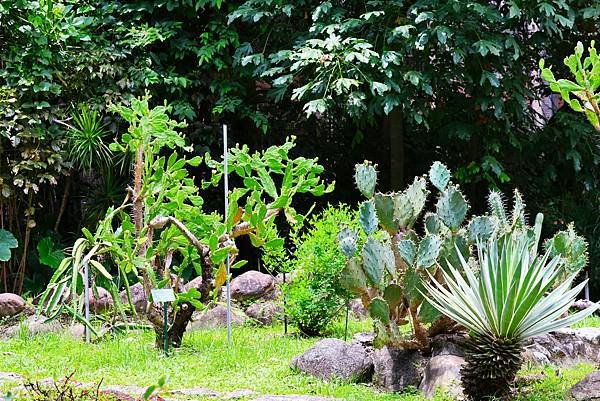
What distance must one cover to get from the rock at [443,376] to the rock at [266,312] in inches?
119

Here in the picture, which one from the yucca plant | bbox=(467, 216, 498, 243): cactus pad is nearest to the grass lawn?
bbox=(467, 216, 498, 243): cactus pad

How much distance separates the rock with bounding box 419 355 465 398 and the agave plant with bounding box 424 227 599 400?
162mm

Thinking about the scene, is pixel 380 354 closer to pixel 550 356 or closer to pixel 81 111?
pixel 550 356

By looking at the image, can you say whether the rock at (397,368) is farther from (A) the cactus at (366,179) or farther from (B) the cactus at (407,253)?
(A) the cactus at (366,179)

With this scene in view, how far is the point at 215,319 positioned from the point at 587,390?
4.32 meters

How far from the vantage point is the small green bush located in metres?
7.18

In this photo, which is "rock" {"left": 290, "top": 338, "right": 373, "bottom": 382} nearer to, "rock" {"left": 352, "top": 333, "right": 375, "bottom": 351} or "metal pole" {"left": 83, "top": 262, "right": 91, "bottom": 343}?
"rock" {"left": 352, "top": 333, "right": 375, "bottom": 351}

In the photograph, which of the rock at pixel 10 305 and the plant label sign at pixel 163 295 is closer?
the plant label sign at pixel 163 295

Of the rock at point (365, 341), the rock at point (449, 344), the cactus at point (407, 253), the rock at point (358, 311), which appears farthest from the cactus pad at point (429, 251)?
the rock at point (358, 311)

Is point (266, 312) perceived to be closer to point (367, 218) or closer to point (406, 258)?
point (367, 218)

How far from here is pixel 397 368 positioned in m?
5.54

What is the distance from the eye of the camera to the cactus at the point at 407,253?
551 centimetres

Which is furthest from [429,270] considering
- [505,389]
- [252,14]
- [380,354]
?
[252,14]

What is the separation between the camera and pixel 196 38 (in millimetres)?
10547
